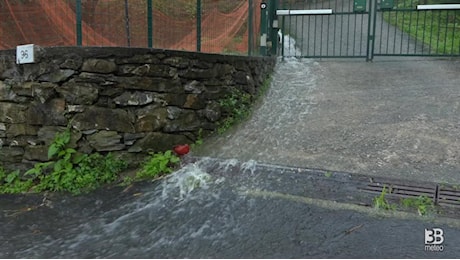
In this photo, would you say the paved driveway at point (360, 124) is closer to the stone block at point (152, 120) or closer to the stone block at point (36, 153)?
the stone block at point (152, 120)

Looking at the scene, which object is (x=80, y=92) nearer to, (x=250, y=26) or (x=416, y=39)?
(x=250, y=26)

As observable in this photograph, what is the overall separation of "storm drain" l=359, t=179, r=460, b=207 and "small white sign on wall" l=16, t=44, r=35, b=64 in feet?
13.1

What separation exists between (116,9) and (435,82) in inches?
202

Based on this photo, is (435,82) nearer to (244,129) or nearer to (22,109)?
(244,129)

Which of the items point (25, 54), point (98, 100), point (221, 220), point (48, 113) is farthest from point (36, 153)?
point (221, 220)

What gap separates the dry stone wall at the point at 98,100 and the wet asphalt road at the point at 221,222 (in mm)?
695

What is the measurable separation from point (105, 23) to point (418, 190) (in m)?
4.21

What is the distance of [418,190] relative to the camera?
432 centimetres

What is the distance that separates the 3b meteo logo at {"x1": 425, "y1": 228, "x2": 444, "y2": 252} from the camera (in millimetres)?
3402

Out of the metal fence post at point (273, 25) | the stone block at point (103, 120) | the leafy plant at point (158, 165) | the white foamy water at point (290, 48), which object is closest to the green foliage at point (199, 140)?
the leafy plant at point (158, 165)

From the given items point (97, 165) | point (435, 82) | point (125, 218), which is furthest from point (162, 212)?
point (435, 82)

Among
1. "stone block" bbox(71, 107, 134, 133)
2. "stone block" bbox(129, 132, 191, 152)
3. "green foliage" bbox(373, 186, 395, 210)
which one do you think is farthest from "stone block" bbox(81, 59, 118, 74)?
"green foliage" bbox(373, 186, 395, 210)

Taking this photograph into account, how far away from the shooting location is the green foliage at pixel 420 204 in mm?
4017

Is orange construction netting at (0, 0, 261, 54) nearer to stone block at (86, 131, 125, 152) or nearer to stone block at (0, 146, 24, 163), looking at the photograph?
stone block at (86, 131, 125, 152)
